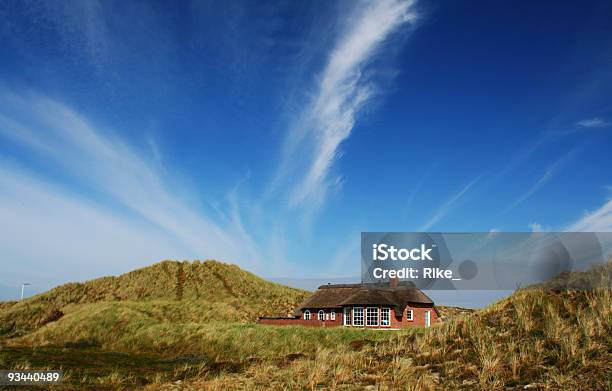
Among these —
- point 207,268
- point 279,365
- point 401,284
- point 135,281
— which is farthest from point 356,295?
point 279,365

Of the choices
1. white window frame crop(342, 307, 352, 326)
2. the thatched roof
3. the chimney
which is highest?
the chimney

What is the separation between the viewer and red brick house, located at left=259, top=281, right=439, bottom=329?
162ft

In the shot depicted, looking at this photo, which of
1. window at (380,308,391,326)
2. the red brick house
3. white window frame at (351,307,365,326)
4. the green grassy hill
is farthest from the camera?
white window frame at (351,307,365,326)

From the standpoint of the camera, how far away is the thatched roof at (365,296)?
49.4 m

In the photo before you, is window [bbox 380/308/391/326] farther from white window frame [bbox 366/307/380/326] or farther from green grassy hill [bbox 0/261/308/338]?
green grassy hill [bbox 0/261/308/338]

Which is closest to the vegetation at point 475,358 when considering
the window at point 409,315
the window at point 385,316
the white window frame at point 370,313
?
the white window frame at point 370,313

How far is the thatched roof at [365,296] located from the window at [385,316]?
942mm

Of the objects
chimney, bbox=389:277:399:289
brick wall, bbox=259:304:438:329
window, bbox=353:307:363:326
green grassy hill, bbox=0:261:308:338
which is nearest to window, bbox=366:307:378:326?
window, bbox=353:307:363:326

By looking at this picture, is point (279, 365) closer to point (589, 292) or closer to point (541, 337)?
point (541, 337)

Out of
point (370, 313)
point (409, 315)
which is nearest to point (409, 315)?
point (409, 315)

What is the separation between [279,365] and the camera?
12.1 m

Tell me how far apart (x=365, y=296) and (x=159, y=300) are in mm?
27018

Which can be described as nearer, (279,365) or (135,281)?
(279,365)

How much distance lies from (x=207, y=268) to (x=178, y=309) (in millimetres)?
18852
